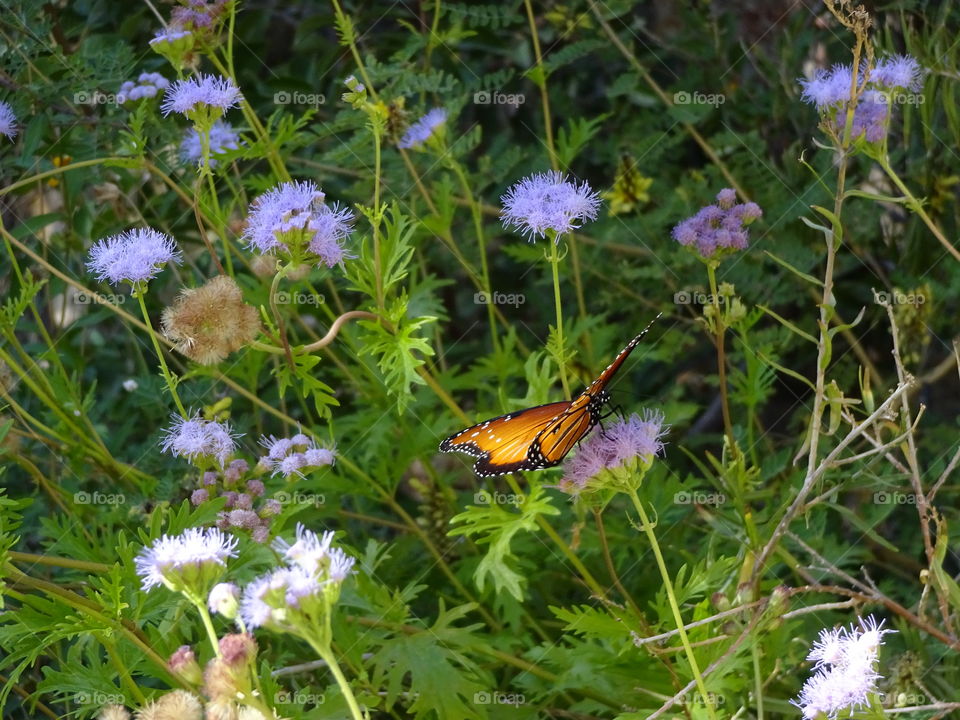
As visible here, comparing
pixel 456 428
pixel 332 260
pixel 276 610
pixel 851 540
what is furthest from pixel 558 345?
pixel 851 540

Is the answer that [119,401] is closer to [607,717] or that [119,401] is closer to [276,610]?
[607,717]

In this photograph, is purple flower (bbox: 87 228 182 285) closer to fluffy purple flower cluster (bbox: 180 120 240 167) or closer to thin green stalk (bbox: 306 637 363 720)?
fluffy purple flower cluster (bbox: 180 120 240 167)

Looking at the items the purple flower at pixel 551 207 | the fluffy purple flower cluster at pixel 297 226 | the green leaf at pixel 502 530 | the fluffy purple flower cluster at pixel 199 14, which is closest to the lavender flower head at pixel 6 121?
the fluffy purple flower cluster at pixel 199 14

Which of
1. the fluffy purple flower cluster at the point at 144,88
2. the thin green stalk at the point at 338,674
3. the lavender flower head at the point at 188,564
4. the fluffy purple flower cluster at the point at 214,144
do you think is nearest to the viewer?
the thin green stalk at the point at 338,674

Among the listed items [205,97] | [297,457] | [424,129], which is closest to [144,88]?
[205,97]

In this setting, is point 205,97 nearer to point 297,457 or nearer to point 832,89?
point 297,457

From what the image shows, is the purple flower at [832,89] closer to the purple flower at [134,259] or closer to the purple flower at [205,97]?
the purple flower at [205,97]
